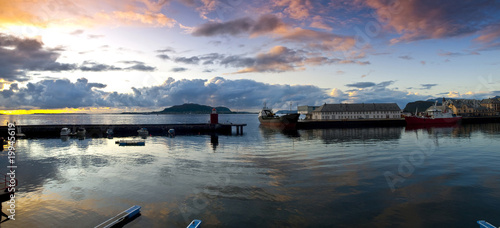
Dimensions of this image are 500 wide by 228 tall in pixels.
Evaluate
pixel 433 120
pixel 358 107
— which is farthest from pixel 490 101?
pixel 358 107

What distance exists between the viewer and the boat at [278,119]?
4333 inches

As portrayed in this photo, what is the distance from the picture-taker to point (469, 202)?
1877cm

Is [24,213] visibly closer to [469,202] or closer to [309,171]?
[309,171]

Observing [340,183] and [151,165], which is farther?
[151,165]

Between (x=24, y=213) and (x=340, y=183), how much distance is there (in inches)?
943

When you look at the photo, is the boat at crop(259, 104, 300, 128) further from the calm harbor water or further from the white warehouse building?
the calm harbor water

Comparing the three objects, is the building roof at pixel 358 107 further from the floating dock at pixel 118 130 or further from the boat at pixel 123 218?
the boat at pixel 123 218

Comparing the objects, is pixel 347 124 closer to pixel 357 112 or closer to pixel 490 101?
pixel 357 112

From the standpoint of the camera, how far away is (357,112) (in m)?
144

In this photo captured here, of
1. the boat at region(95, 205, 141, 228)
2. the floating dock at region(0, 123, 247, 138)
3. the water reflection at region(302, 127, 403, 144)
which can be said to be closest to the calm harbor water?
the boat at region(95, 205, 141, 228)

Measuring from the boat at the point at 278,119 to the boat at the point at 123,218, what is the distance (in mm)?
94441

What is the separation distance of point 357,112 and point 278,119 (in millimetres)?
50022

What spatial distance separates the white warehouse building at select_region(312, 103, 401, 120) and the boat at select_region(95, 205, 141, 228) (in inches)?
5220

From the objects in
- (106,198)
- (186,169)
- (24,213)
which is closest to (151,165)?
(186,169)
